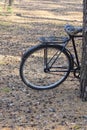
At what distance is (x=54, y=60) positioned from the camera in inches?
257

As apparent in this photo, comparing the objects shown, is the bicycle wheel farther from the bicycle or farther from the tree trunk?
the tree trunk

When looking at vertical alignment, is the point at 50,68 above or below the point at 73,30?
below

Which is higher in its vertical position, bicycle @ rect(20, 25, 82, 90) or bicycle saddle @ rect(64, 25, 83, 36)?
bicycle saddle @ rect(64, 25, 83, 36)

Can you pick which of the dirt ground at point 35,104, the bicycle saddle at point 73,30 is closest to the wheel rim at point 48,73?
the dirt ground at point 35,104

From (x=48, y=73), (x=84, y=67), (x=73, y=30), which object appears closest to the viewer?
(x=84, y=67)

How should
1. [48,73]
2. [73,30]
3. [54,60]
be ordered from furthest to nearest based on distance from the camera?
[48,73]
[54,60]
[73,30]

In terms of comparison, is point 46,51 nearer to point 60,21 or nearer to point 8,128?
point 8,128

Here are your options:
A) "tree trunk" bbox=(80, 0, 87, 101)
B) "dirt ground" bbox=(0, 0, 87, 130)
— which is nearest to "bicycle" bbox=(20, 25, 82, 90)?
"dirt ground" bbox=(0, 0, 87, 130)

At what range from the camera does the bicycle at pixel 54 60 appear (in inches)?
248

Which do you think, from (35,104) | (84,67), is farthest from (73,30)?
(35,104)

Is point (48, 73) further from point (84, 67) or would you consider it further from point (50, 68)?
point (84, 67)

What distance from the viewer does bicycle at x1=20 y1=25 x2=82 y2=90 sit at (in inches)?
248

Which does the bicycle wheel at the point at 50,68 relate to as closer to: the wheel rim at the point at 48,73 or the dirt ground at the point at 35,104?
the wheel rim at the point at 48,73

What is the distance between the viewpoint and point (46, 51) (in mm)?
6383
